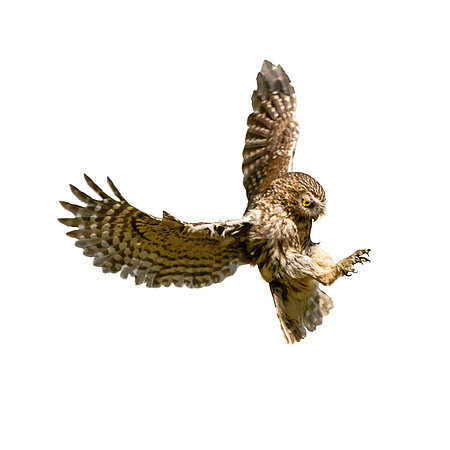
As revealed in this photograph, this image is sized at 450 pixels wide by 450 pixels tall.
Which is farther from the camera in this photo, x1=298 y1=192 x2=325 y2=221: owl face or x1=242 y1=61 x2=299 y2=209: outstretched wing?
x1=242 y1=61 x2=299 y2=209: outstretched wing

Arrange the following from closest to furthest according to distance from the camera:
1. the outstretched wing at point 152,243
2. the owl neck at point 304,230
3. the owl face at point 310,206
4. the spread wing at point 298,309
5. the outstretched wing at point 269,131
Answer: the outstretched wing at point 152,243, the owl face at point 310,206, the owl neck at point 304,230, the spread wing at point 298,309, the outstretched wing at point 269,131

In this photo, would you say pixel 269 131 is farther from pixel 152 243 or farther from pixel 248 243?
pixel 152 243

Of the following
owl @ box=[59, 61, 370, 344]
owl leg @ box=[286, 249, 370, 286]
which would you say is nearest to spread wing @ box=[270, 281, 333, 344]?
owl @ box=[59, 61, 370, 344]

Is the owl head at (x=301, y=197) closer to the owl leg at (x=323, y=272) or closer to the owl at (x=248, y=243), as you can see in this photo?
the owl at (x=248, y=243)

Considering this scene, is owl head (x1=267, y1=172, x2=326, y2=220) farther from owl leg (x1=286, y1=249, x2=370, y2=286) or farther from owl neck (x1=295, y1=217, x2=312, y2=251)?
owl leg (x1=286, y1=249, x2=370, y2=286)

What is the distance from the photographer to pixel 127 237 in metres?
6.95

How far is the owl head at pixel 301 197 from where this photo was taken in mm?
7133

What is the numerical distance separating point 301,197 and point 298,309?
0.98 m

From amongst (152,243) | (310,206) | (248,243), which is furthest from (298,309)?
(152,243)

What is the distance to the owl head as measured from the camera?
713 centimetres

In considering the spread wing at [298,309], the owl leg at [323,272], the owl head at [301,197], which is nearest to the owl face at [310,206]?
the owl head at [301,197]

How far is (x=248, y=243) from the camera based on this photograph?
7.17 meters

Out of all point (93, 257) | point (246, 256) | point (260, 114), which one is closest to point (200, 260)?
point (246, 256)

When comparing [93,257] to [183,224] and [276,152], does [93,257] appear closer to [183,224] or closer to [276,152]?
[183,224]
